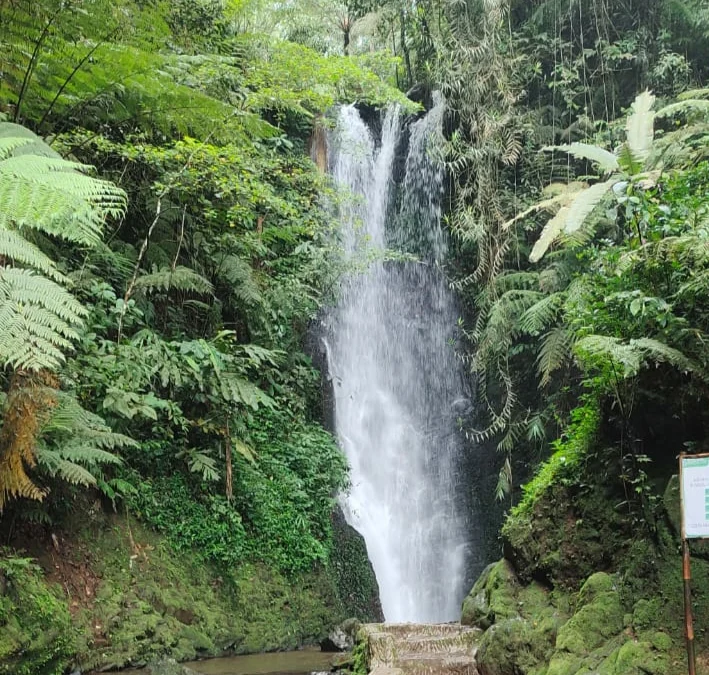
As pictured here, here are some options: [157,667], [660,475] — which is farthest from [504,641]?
[157,667]

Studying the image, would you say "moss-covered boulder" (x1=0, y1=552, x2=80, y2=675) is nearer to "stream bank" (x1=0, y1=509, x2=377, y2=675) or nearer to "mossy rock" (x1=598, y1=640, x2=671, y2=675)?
"stream bank" (x1=0, y1=509, x2=377, y2=675)

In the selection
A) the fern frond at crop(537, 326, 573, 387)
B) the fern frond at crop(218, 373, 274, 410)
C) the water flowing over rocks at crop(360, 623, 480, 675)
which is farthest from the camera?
the fern frond at crop(537, 326, 573, 387)

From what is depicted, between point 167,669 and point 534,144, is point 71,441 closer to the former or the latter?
point 167,669

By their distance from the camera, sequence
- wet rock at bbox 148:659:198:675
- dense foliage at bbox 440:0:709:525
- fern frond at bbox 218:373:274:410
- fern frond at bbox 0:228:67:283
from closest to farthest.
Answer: fern frond at bbox 0:228:67:283 → wet rock at bbox 148:659:198:675 → fern frond at bbox 218:373:274:410 → dense foliage at bbox 440:0:709:525

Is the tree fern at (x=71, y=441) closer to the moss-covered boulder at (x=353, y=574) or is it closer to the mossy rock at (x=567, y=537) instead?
the mossy rock at (x=567, y=537)

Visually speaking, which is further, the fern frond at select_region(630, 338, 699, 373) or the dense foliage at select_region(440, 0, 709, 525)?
the dense foliage at select_region(440, 0, 709, 525)

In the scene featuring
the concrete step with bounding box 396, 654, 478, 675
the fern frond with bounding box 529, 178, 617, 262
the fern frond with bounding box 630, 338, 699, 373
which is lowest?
the concrete step with bounding box 396, 654, 478, 675

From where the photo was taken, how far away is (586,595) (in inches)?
192

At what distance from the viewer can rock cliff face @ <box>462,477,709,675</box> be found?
4.19m

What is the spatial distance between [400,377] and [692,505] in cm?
1009

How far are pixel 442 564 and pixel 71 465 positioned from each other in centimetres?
805

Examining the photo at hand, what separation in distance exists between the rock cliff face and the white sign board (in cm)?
95

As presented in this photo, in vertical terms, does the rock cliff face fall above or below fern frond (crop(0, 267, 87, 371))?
below

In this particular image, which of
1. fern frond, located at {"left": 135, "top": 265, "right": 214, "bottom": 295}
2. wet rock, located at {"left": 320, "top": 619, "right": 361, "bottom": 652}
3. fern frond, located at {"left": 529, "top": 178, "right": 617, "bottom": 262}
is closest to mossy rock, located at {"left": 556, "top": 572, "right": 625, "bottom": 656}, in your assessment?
fern frond, located at {"left": 529, "top": 178, "right": 617, "bottom": 262}
